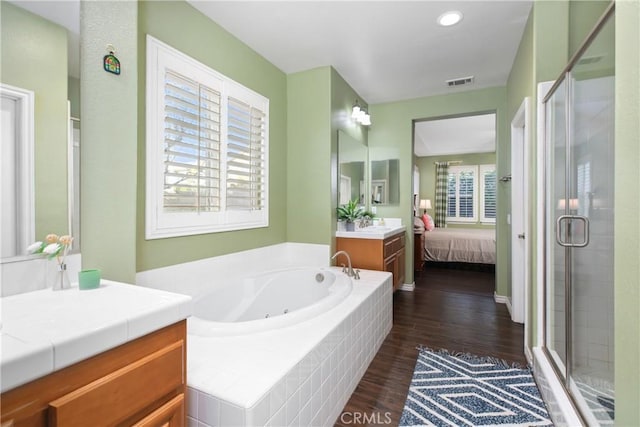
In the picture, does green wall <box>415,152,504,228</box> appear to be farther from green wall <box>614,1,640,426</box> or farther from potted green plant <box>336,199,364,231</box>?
green wall <box>614,1,640,426</box>

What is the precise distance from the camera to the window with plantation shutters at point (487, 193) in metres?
7.48

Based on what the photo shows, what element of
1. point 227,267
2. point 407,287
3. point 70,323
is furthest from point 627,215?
point 407,287

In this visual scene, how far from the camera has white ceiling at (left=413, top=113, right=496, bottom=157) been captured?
16.4 feet

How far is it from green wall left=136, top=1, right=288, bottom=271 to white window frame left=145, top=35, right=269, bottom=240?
4cm

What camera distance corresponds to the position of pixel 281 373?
1.17 meters

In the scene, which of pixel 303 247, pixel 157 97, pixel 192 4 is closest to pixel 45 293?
pixel 157 97

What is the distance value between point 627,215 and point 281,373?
1247 mm

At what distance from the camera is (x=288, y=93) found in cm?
324

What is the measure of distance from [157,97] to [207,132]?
16.1 inches

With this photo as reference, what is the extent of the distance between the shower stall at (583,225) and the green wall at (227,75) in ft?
6.77

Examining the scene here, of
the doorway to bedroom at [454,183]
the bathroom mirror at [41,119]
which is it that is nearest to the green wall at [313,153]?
the bathroom mirror at [41,119]

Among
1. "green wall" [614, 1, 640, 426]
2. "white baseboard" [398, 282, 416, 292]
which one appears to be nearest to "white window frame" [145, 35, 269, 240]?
"green wall" [614, 1, 640, 426]

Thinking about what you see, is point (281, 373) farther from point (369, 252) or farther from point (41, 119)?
point (369, 252)

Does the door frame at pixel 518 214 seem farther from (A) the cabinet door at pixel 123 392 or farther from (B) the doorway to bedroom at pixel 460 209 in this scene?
(A) the cabinet door at pixel 123 392
